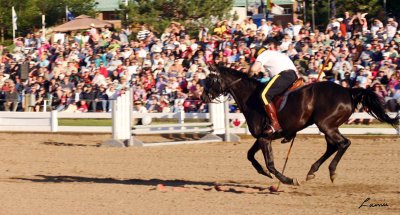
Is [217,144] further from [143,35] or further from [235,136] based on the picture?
[143,35]

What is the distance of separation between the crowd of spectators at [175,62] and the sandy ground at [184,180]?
3.00m

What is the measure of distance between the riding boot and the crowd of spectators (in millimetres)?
8087

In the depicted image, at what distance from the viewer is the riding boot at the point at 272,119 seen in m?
12.9

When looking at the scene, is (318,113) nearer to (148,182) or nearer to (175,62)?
(148,182)

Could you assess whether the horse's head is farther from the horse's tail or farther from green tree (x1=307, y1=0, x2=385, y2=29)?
green tree (x1=307, y1=0, x2=385, y2=29)

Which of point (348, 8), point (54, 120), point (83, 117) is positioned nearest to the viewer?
point (83, 117)

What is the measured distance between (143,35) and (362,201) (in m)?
18.3

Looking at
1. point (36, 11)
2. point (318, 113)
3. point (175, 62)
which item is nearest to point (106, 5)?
point (36, 11)

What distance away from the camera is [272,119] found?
42.4 feet

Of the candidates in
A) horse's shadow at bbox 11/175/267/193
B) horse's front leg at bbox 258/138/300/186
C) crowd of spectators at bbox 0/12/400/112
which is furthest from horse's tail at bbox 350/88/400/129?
crowd of spectators at bbox 0/12/400/112

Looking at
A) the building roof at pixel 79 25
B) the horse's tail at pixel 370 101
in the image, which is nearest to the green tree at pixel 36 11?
the building roof at pixel 79 25

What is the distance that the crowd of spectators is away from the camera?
75.6ft

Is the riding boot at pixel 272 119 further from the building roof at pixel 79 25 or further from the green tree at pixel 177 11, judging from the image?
the green tree at pixel 177 11

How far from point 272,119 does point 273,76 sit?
0.72 m
